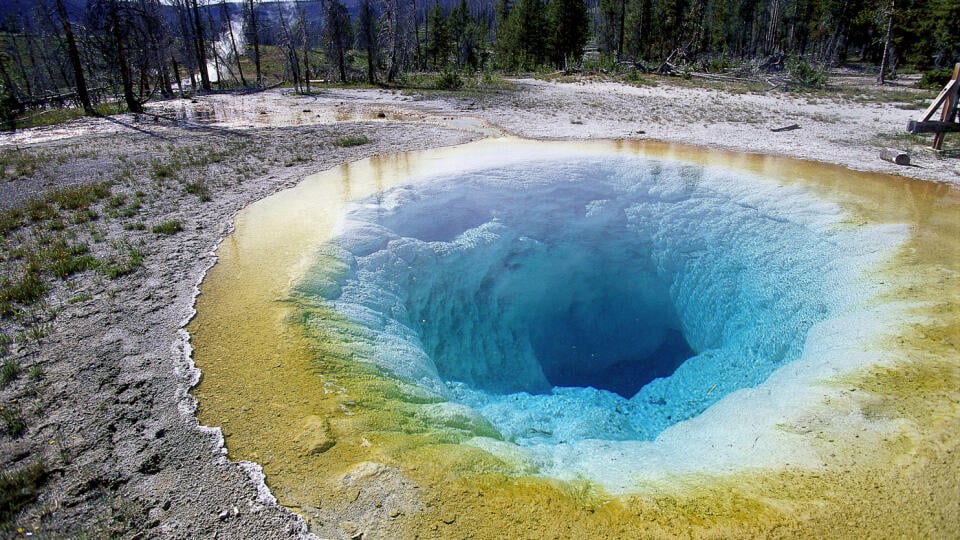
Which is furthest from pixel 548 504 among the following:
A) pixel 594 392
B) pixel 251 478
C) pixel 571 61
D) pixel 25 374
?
pixel 571 61

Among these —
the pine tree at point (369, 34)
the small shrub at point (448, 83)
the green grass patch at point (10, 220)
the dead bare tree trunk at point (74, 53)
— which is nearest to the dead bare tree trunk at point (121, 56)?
the dead bare tree trunk at point (74, 53)

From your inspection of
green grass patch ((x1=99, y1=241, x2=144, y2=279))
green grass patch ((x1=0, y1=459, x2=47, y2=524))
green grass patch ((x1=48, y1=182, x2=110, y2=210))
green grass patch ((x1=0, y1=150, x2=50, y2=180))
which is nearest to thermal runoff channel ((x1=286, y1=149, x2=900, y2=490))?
green grass patch ((x1=99, y1=241, x2=144, y2=279))

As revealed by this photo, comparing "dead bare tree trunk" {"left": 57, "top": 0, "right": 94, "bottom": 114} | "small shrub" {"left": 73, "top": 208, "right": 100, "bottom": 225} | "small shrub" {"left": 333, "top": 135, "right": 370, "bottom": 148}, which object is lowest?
"small shrub" {"left": 73, "top": 208, "right": 100, "bottom": 225}

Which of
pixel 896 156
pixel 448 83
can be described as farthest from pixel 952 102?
pixel 448 83

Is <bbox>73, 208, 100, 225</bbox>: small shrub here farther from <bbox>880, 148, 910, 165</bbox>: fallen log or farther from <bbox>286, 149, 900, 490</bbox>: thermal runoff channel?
<bbox>880, 148, 910, 165</bbox>: fallen log

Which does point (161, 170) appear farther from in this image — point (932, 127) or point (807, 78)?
point (807, 78)

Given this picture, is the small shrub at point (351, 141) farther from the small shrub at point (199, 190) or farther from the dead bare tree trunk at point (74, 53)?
the dead bare tree trunk at point (74, 53)
